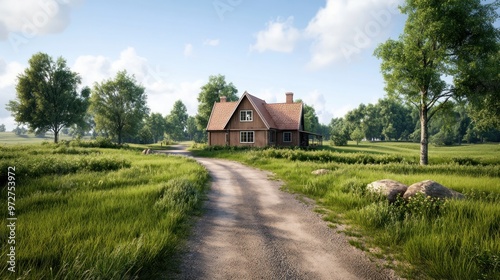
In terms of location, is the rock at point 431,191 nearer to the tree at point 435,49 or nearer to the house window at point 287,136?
the tree at point 435,49

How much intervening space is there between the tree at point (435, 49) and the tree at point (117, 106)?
5057 cm

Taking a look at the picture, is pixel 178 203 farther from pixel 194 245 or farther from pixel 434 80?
pixel 434 80

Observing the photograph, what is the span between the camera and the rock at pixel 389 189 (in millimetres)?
7980

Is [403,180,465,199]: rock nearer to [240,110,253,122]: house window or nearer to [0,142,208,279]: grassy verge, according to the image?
[0,142,208,279]: grassy verge

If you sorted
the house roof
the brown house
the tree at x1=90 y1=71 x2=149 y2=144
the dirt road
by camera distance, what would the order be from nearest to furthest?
the dirt road, the brown house, the house roof, the tree at x1=90 y1=71 x2=149 y2=144

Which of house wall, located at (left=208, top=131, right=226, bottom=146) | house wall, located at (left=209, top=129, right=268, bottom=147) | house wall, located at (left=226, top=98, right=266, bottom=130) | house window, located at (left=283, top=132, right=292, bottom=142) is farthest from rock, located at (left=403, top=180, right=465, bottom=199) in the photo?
A: house wall, located at (left=208, top=131, right=226, bottom=146)

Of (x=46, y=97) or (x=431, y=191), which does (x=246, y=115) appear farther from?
(x=46, y=97)

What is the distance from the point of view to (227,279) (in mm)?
4047

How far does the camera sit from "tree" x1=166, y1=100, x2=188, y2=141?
304ft

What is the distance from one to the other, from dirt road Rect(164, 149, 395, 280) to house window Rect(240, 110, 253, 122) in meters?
26.6

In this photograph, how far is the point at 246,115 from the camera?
3500 centimetres

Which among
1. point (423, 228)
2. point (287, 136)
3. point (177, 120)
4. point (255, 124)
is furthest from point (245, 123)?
point (177, 120)

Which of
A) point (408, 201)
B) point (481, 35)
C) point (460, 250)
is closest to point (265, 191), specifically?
point (408, 201)

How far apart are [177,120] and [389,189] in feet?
Answer: 307
